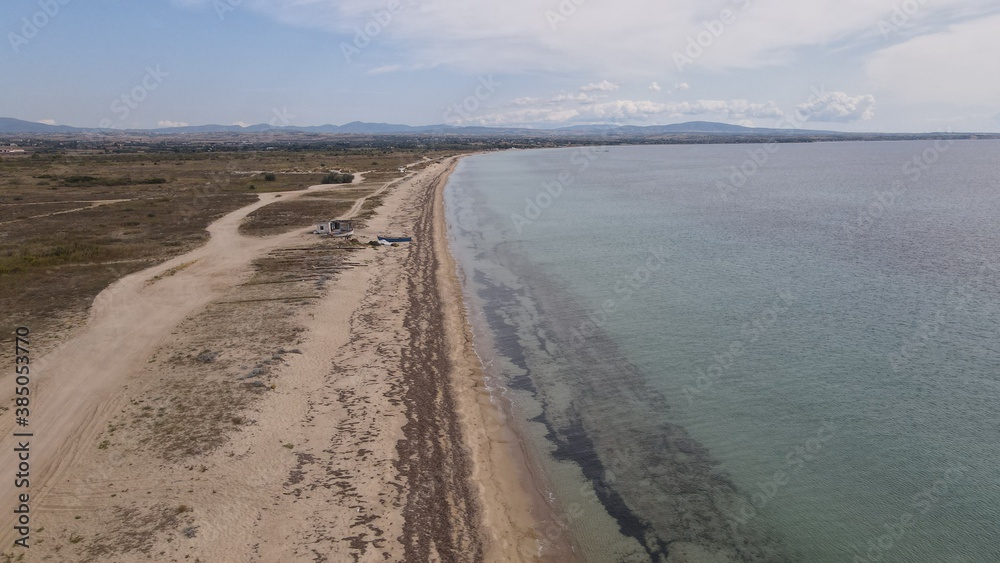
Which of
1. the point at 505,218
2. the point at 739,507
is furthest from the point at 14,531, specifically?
the point at 505,218

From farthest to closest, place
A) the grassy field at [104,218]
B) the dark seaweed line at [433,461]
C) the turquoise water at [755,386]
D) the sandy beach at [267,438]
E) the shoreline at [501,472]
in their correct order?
1. the grassy field at [104,218]
2. the turquoise water at [755,386]
3. the shoreline at [501,472]
4. the dark seaweed line at [433,461]
5. the sandy beach at [267,438]

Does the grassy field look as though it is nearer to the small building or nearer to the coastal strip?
the small building

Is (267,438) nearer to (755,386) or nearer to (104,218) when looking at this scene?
(755,386)

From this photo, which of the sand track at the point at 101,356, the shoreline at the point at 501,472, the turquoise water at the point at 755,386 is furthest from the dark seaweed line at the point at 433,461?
the sand track at the point at 101,356

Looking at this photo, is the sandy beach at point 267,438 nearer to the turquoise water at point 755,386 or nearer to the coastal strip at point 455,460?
the coastal strip at point 455,460

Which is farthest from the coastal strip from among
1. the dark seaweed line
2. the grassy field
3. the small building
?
the small building

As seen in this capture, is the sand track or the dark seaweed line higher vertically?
the sand track
